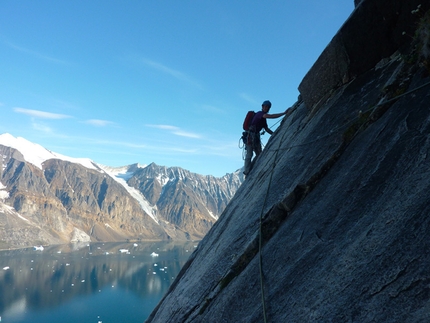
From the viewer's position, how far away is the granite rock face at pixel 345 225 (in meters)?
3.24

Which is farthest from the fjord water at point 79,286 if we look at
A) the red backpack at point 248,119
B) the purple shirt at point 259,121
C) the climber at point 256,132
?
the purple shirt at point 259,121

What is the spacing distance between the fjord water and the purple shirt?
53573 millimetres

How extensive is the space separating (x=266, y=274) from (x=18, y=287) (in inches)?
3298

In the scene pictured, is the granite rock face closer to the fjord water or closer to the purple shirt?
the purple shirt

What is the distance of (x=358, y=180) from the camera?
4305 mm

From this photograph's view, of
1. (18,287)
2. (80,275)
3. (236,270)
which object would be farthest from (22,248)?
(236,270)

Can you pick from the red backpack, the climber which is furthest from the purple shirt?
the red backpack

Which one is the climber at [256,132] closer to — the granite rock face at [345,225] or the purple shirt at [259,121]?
the purple shirt at [259,121]

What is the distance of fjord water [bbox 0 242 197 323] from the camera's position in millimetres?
55719

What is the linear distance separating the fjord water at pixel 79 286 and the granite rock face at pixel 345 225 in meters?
56.0

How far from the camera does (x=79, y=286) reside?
2953 inches

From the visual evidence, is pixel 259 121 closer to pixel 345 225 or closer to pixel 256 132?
pixel 256 132

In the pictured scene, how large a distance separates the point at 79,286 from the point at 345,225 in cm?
8401

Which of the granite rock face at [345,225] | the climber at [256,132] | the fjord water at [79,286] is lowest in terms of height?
the fjord water at [79,286]
